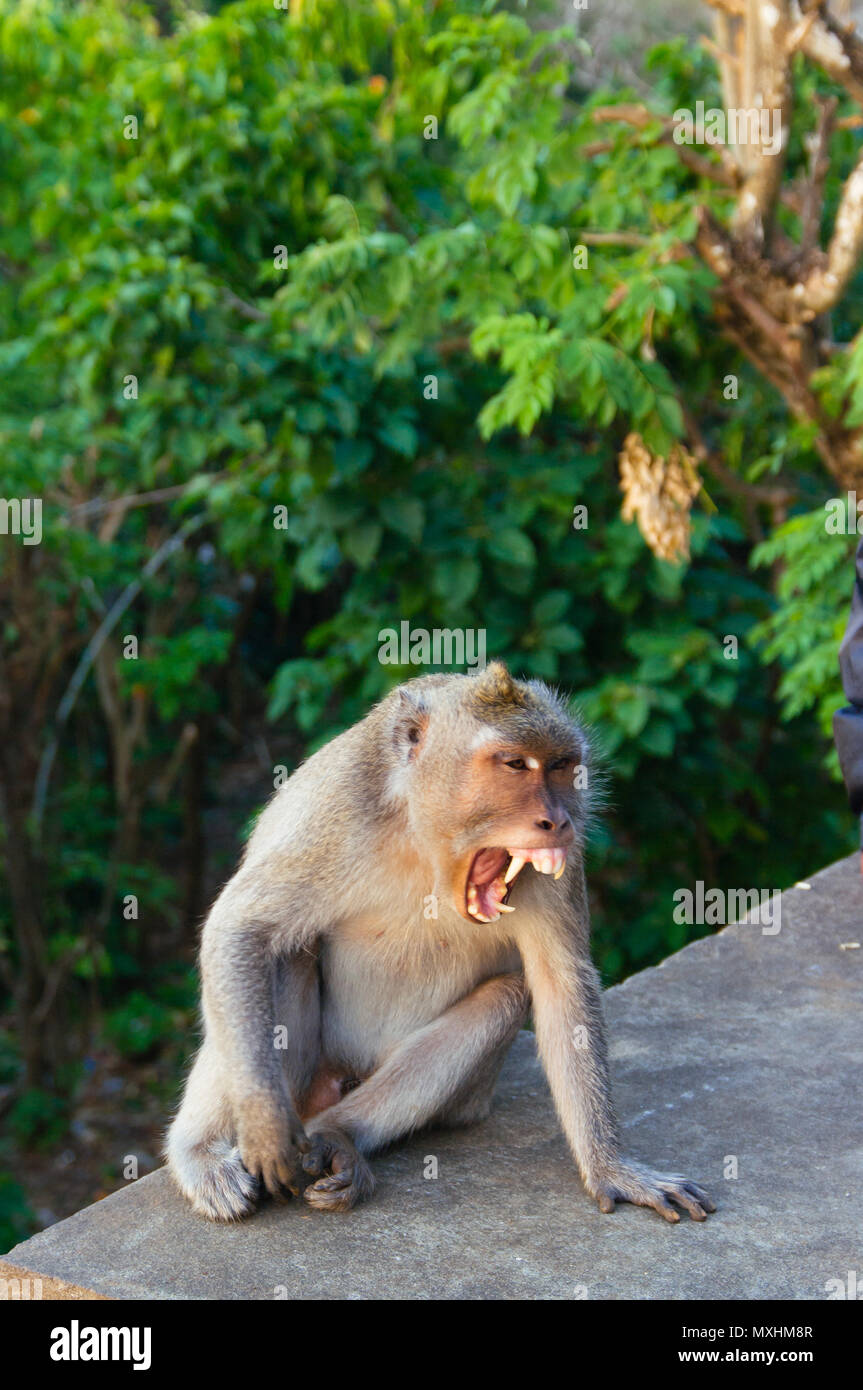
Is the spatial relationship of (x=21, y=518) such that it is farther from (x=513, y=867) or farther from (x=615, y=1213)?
(x=615, y=1213)

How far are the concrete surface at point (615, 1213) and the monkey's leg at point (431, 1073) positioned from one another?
107 millimetres

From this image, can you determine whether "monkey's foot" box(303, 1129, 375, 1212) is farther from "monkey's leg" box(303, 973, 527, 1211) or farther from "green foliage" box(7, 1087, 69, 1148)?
"green foliage" box(7, 1087, 69, 1148)

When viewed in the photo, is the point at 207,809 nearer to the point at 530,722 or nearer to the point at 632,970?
the point at 632,970

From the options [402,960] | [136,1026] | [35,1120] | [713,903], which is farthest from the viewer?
[136,1026]

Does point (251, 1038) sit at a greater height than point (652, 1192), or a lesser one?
greater

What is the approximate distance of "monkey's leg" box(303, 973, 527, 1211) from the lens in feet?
10.1

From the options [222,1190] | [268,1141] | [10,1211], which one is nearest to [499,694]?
[268,1141]

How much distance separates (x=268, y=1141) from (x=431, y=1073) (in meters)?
0.40

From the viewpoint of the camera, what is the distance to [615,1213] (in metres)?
2.90

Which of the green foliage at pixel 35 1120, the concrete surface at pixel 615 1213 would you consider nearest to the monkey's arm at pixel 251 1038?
the concrete surface at pixel 615 1213

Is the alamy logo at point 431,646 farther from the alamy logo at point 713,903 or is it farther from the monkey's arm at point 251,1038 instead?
the monkey's arm at point 251,1038
